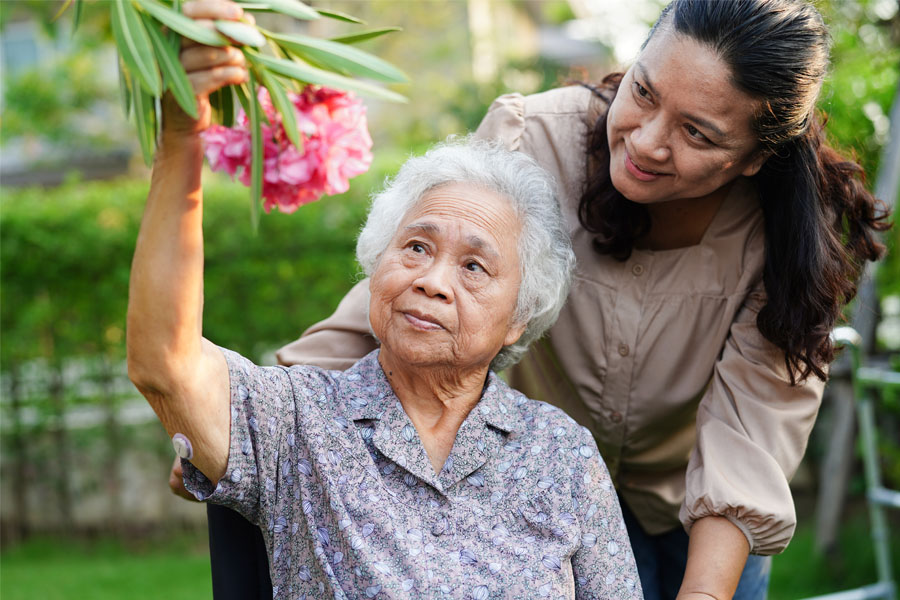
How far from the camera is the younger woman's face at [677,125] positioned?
1753 mm

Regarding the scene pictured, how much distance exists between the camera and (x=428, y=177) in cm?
194

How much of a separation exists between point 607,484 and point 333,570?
0.58 metres

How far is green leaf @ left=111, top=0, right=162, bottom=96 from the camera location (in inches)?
46.7

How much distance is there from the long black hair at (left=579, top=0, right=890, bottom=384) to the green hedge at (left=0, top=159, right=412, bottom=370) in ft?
11.6

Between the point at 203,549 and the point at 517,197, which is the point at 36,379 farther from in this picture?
the point at 517,197

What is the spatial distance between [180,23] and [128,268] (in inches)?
184

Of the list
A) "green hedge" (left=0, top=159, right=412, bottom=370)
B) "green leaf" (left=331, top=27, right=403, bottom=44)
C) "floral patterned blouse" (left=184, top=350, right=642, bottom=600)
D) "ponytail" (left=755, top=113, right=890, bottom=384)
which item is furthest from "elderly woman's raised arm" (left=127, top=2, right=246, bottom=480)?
"green hedge" (left=0, top=159, right=412, bottom=370)

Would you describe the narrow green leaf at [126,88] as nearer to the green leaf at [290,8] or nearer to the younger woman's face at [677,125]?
the green leaf at [290,8]

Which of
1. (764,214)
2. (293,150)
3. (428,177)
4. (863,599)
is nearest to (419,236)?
(428,177)

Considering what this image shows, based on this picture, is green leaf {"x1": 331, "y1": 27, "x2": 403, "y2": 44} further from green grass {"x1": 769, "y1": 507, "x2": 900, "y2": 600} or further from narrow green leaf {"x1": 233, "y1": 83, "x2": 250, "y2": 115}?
green grass {"x1": 769, "y1": 507, "x2": 900, "y2": 600}

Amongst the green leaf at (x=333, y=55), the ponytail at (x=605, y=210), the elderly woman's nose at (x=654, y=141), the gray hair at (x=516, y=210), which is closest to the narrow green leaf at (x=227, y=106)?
the green leaf at (x=333, y=55)

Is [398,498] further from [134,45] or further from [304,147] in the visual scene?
[134,45]

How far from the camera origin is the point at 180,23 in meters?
1.22

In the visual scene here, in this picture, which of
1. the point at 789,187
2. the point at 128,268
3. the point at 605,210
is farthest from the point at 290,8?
the point at 128,268
